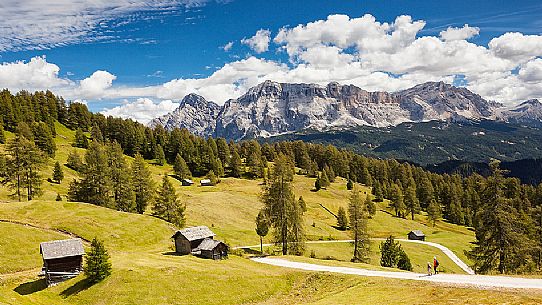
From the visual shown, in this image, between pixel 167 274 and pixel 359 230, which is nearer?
pixel 167 274

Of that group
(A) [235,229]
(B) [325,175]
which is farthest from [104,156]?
(B) [325,175]

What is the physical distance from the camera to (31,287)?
51062 millimetres

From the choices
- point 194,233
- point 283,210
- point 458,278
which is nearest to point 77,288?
point 194,233

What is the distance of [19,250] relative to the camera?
62.3m

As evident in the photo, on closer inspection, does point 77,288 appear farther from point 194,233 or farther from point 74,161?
point 74,161

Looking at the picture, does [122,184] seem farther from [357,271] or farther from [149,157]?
[149,157]

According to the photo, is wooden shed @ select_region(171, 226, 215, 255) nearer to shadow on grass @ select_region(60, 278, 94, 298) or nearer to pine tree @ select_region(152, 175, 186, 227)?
shadow on grass @ select_region(60, 278, 94, 298)

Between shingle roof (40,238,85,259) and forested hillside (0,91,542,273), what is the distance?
36870 millimetres

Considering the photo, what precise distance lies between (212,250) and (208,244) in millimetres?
2251

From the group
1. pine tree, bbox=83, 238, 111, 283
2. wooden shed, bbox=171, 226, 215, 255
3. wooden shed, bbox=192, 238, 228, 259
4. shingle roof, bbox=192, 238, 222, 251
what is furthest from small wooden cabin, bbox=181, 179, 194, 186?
pine tree, bbox=83, 238, 111, 283

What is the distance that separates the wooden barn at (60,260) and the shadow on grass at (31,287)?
1.04 meters

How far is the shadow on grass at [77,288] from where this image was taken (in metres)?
50.0

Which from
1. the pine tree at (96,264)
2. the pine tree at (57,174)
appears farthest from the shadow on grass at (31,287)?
the pine tree at (57,174)

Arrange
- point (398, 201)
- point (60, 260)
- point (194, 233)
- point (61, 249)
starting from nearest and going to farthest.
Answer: point (60, 260), point (61, 249), point (194, 233), point (398, 201)
